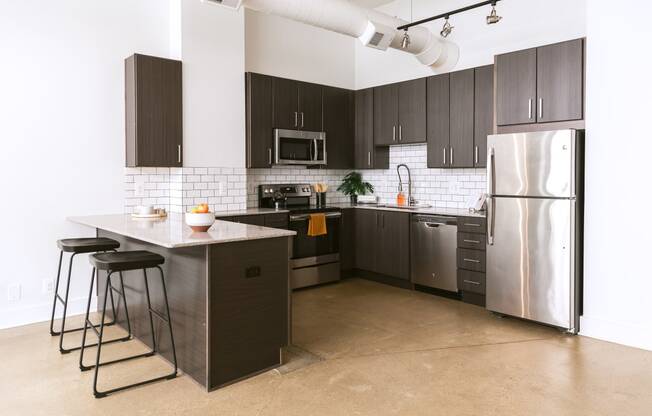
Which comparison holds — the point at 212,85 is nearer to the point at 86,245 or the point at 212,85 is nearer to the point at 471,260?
the point at 86,245

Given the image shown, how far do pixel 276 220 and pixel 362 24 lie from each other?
2.26 metres

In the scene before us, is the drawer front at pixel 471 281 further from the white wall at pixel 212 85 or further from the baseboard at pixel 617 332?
the white wall at pixel 212 85

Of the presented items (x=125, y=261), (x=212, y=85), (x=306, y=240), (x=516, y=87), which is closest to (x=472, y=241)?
(x=516, y=87)

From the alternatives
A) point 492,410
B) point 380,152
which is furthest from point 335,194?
point 492,410

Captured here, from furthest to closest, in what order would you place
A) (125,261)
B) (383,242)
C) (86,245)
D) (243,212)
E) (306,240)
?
(383,242) < (306,240) < (243,212) < (86,245) < (125,261)

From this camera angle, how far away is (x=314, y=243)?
600cm

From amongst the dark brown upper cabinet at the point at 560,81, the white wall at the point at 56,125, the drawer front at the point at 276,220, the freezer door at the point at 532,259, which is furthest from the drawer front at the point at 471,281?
the white wall at the point at 56,125

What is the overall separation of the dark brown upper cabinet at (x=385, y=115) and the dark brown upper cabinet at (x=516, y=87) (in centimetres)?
172

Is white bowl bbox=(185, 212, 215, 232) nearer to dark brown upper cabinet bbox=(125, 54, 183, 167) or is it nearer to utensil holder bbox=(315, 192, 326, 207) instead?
dark brown upper cabinet bbox=(125, 54, 183, 167)

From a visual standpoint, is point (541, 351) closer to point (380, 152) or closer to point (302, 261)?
point (302, 261)

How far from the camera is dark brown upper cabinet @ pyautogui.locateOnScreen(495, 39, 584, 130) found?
4262 mm

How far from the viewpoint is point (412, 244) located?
5.72m

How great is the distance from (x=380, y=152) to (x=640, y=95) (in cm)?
334

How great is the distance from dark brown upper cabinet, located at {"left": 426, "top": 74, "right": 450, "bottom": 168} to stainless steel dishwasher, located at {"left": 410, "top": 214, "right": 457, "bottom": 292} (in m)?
0.76
